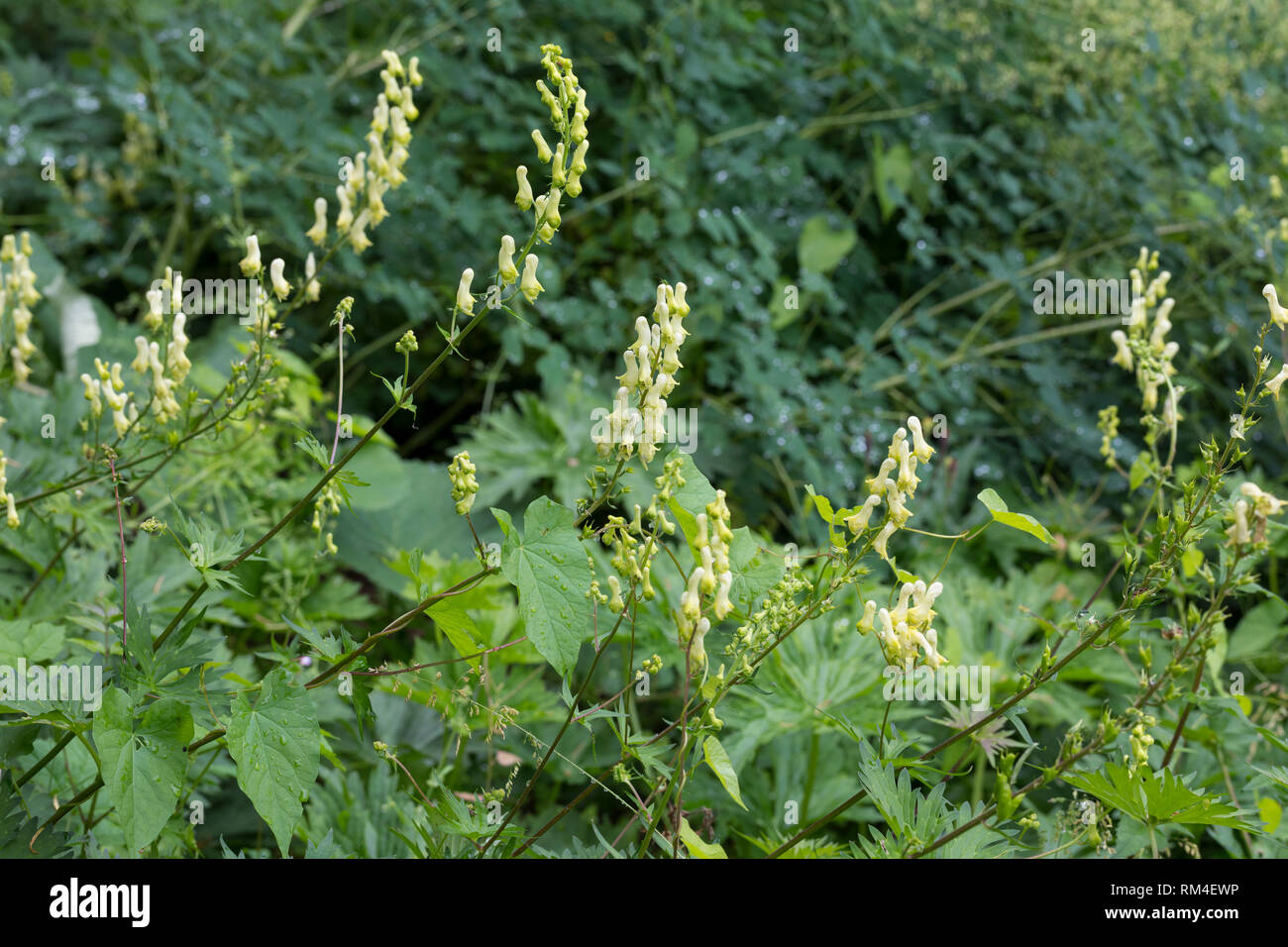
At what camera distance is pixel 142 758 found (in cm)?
105

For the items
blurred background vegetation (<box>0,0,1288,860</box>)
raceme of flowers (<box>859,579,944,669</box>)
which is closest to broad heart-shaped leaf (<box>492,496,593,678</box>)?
raceme of flowers (<box>859,579,944,669</box>)

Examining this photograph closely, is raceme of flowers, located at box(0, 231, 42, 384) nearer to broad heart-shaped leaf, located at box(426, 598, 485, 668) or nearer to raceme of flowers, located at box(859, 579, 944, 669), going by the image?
broad heart-shaped leaf, located at box(426, 598, 485, 668)

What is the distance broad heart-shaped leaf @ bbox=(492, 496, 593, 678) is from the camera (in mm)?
1064

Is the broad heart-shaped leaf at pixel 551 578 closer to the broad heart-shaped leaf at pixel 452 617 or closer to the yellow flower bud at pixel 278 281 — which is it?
the broad heart-shaped leaf at pixel 452 617

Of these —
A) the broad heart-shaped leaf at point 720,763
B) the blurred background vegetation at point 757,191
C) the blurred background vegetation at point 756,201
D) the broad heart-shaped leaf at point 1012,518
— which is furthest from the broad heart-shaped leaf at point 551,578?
the blurred background vegetation at point 757,191

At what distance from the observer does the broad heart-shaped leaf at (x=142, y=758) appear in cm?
100

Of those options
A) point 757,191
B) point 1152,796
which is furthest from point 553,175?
point 757,191

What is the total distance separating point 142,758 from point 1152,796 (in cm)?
111

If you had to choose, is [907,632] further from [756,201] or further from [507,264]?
[756,201]

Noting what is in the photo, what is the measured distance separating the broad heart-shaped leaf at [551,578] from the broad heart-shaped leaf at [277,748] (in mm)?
266

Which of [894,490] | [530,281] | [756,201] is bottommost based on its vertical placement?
[894,490]

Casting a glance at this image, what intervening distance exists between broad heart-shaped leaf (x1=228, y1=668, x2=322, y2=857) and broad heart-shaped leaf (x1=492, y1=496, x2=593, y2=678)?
0.27m
